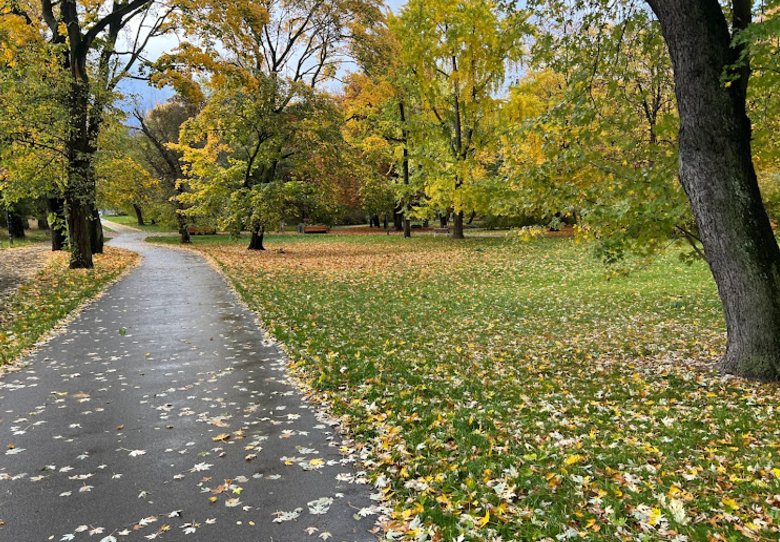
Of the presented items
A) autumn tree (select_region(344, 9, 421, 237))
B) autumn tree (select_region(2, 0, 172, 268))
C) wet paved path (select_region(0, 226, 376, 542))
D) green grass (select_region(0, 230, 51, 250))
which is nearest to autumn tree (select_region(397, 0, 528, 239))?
autumn tree (select_region(344, 9, 421, 237))

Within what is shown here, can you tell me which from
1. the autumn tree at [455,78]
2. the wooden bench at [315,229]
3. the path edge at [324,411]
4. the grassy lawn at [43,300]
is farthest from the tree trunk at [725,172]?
the wooden bench at [315,229]

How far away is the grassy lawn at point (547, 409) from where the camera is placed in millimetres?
3602

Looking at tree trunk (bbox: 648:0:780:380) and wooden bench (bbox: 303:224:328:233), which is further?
wooden bench (bbox: 303:224:328:233)

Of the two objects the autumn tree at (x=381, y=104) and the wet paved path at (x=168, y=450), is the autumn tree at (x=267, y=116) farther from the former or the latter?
the wet paved path at (x=168, y=450)

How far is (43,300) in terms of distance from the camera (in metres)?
11.9

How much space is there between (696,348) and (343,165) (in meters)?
20.6

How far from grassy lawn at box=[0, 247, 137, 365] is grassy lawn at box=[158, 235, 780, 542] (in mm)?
3929

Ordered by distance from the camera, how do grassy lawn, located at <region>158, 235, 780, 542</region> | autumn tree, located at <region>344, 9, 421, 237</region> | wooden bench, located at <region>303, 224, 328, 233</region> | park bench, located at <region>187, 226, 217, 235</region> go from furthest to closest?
park bench, located at <region>187, 226, 217, 235</region> → wooden bench, located at <region>303, 224, 328, 233</region> → autumn tree, located at <region>344, 9, 421, 237</region> → grassy lawn, located at <region>158, 235, 780, 542</region>

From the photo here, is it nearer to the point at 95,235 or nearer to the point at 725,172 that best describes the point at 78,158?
the point at 95,235

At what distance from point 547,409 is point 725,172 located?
10.3ft

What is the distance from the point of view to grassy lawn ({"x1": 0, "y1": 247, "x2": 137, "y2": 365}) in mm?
8805

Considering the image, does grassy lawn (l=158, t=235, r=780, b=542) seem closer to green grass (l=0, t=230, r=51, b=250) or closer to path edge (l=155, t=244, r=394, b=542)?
path edge (l=155, t=244, r=394, b=542)

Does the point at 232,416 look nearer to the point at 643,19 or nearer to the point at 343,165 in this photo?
the point at 643,19

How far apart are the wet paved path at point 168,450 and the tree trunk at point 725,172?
465 cm
